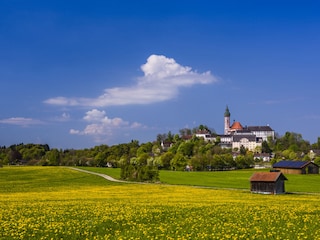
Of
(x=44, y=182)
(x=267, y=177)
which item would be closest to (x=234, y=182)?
(x=267, y=177)

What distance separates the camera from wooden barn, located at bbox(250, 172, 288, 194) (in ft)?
212

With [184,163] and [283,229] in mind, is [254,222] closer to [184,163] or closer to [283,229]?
[283,229]

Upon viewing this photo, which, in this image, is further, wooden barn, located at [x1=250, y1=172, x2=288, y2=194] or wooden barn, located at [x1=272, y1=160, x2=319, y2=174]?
wooden barn, located at [x1=272, y1=160, x2=319, y2=174]

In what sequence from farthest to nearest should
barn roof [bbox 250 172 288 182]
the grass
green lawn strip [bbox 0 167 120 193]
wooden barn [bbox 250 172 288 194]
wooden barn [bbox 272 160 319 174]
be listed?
wooden barn [bbox 272 160 319 174] → the grass → green lawn strip [bbox 0 167 120 193] → barn roof [bbox 250 172 288 182] → wooden barn [bbox 250 172 288 194]

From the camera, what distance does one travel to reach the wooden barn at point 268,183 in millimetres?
64500

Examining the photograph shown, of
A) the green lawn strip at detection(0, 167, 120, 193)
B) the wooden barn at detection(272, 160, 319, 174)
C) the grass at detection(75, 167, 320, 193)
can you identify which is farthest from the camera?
the wooden barn at detection(272, 160, 319, 174)

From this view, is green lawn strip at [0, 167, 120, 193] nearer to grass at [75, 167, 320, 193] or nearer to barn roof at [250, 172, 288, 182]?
grass at [75, 167, 320, 193]

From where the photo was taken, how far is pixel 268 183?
65.3 metres

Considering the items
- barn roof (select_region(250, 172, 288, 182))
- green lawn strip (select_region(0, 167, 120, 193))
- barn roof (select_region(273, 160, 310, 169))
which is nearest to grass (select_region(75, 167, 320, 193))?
barn roof (select_region(250, 172, 288, 182))

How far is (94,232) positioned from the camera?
62.5ft

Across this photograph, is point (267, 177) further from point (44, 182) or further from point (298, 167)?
point (298, 167)

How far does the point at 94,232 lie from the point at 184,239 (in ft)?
17.4

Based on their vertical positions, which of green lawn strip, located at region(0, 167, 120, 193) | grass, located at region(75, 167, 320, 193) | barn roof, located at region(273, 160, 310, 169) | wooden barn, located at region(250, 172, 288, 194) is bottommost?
green lawn strip, located at region(0, 167, 120, 193)

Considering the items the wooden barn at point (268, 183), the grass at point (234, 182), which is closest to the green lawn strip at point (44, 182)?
the grass at point (234, 182)
